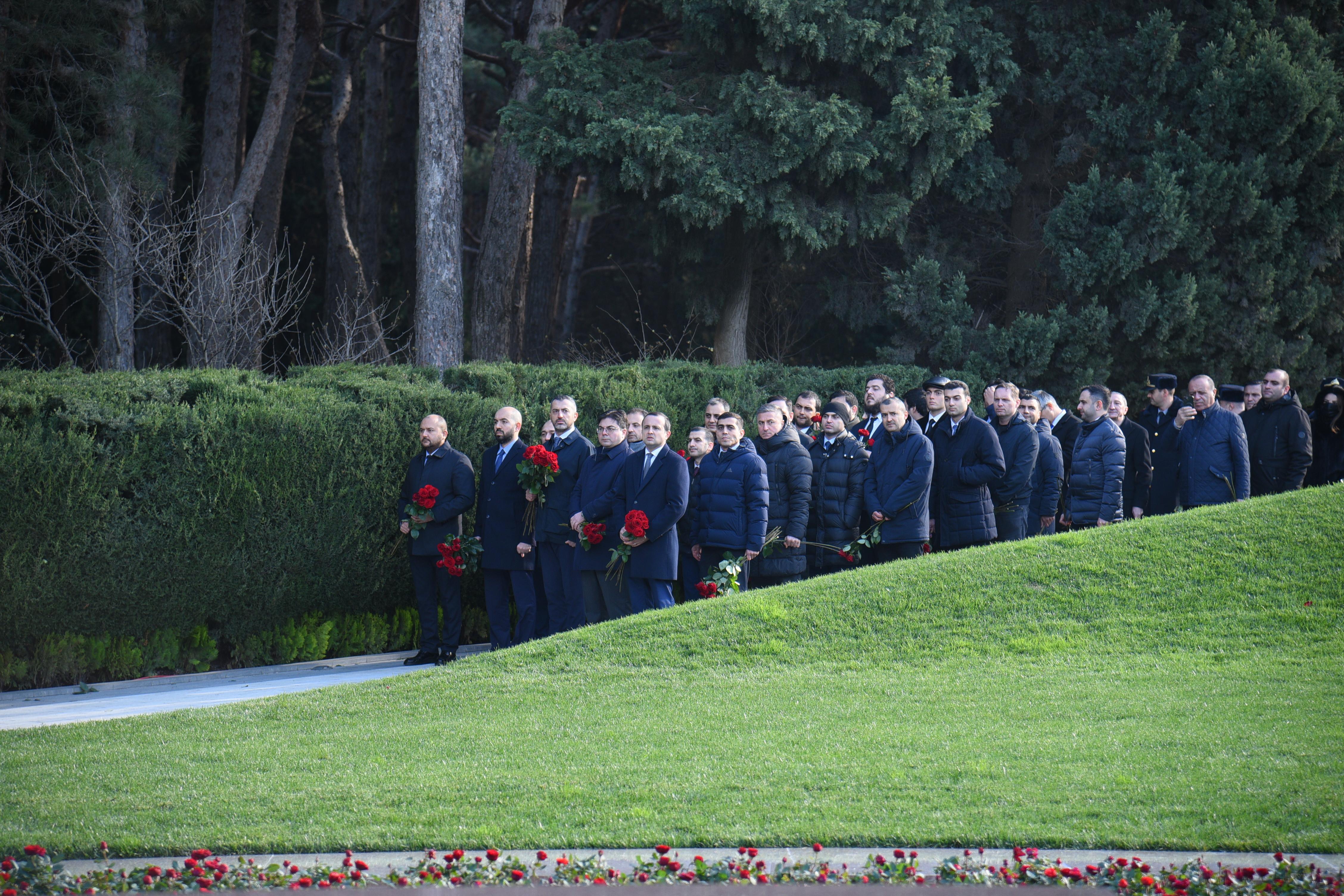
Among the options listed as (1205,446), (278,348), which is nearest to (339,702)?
(1205,446)

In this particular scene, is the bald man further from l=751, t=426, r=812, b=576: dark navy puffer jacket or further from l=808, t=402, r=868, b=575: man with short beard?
l=751, t=426, r=812, b=576: dark navy puffer jacket

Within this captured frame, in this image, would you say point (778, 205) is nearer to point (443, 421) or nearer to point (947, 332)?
point (947, 332)

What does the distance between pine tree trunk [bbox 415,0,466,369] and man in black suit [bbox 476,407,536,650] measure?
26.0ft

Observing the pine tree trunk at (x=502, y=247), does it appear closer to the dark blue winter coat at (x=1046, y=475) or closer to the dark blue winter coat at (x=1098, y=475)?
the dark blue winter coat at (x=1046, y=475)

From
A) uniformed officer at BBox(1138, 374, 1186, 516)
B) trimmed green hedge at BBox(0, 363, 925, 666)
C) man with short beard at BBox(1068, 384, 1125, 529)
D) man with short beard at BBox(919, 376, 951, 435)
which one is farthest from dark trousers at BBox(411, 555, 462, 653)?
uniformed officer at BBox(1138, 374, 1186, 516)

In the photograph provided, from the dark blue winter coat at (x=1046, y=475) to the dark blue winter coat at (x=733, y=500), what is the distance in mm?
3157

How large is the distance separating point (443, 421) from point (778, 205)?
879 centimetres

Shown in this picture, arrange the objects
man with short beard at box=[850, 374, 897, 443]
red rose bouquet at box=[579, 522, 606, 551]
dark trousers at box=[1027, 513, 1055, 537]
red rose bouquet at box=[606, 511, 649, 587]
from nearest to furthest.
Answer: red rose bouquet at box=[606, 511, 649, 587]
red rose bouquet at box=[579, 522, 606, 551]
man with short beard at box=[850, 374, 897, 443]
dark trousers at box=[1027, 513, 1055, 537]

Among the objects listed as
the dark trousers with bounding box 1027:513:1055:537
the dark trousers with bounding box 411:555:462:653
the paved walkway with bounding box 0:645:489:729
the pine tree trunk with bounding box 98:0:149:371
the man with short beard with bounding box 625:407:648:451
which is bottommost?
the paved walkway with bounding box 0:645:489:729

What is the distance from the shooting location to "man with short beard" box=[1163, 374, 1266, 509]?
37.2 feet

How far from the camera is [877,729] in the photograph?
688 cm

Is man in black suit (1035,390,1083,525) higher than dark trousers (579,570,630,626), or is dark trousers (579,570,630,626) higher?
man in black suit (1035,390,1083,525)

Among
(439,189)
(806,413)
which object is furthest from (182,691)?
(439,189)

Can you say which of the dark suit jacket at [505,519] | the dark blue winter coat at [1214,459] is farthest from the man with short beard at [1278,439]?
the dark suit jacket at [505,519]
